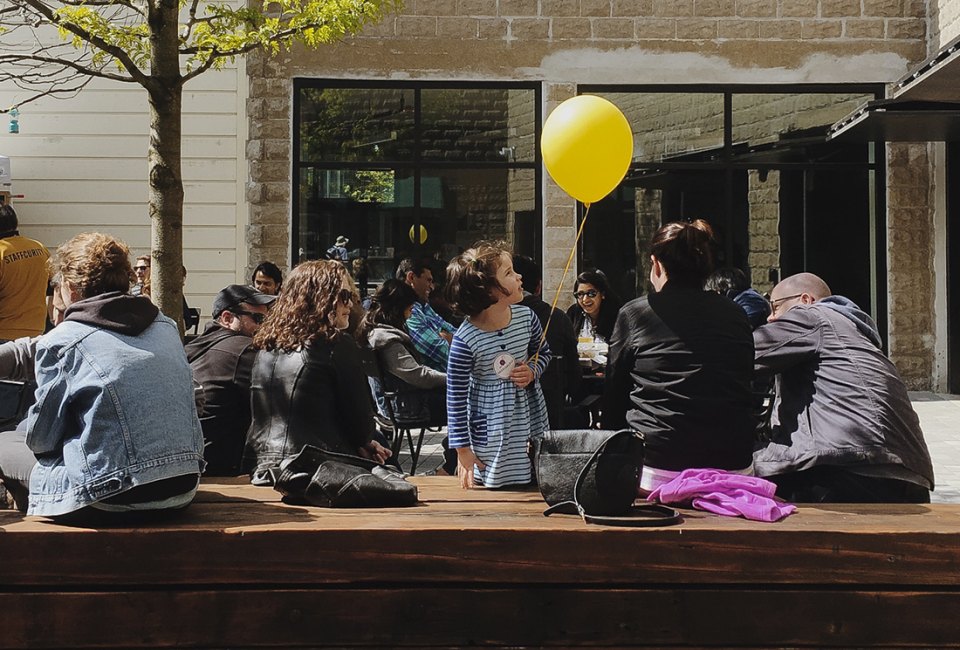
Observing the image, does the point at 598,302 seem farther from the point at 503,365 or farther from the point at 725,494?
the point at 725,494

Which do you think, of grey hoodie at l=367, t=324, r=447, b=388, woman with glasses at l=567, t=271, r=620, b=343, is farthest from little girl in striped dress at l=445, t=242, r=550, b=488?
woman with glasses at l=567, t=271, r=620, b=343

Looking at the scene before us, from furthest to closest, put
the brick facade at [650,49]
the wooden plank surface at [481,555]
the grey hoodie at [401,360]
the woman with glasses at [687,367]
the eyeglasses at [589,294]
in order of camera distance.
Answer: the brick facade at [650,49] < the eyeglasses at [589,294] < the grey hoodie at [401,360] < the woman with glasses at [687,367] < the wooden plank surface at [481,555]

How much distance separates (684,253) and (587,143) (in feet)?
5.74

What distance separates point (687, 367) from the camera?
15.0ft

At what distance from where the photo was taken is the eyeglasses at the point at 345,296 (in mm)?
5180

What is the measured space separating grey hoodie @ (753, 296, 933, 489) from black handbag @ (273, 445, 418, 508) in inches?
59.5

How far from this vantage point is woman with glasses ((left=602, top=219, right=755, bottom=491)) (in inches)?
179

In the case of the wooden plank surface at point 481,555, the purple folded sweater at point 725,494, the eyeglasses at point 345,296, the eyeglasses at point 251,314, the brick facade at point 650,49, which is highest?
the brick facade at point 650,49

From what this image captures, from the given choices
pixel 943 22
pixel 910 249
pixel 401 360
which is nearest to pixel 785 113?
pixel 943 22

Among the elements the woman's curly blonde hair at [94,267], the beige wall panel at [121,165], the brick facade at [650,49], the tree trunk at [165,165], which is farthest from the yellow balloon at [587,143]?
the beige wall panel at [121,165]

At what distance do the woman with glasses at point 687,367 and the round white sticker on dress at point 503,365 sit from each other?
0.51m

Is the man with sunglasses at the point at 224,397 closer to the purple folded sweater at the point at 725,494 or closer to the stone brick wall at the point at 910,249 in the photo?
the purple folded sweater at the point at 725,494

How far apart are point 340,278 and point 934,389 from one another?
436 inches

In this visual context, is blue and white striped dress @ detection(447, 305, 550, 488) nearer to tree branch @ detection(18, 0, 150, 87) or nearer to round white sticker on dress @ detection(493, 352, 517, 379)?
round white sticker on dress @ detection(493, 352, 517, 379)
